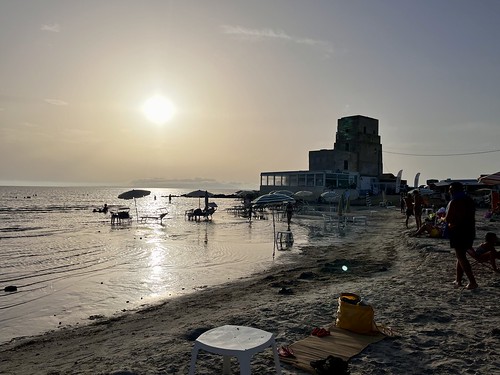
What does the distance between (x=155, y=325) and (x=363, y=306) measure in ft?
12.8

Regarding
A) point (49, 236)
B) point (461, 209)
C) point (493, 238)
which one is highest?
point (461, 209)

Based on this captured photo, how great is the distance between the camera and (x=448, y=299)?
6957mm

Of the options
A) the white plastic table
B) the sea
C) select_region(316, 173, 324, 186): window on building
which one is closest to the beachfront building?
select_region(316, 173, 324, 186): window on building

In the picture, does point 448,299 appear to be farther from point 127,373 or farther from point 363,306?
point 127,373

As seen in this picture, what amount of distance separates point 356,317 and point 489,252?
5469 mm

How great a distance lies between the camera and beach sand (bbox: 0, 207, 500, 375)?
466cm

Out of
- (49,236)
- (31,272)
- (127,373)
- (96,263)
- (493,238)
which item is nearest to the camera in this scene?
(127,373)

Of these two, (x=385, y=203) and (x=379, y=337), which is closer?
(x=379, y=337)

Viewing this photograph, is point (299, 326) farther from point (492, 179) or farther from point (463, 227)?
point (492, 179)

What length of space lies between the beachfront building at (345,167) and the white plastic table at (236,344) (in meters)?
48.7

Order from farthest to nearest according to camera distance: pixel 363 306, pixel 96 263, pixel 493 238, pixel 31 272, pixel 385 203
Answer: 1. pixel 385 203
2. pixel 96 263
3. pixel 31 272
4. pixel 493 238
5. pixel 363 306

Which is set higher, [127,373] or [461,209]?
[461,209]

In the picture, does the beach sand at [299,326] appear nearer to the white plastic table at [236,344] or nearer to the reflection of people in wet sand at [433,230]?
the white plastic table at [236,344]

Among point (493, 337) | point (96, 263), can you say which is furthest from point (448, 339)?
point (96, 263)
